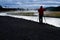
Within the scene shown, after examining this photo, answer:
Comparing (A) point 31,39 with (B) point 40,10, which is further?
(B) point 40,10

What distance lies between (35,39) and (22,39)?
0.62m

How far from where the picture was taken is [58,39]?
9.02 metres

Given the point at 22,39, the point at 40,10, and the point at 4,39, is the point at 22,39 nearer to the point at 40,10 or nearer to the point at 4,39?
the point at 4,39

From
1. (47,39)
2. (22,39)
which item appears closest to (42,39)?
(47,39)

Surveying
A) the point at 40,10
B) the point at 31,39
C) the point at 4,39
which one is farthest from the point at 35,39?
the point at 40,10

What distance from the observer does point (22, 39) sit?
896cm

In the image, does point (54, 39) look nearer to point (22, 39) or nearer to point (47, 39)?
point (47, 39)

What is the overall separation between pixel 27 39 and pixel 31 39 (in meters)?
0.20

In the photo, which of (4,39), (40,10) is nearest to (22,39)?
(4,39)

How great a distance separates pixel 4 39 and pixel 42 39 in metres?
1.84

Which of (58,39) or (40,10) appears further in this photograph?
(40,10)

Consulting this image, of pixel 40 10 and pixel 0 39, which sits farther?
pixel 40 10

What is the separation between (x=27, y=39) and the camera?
894cm

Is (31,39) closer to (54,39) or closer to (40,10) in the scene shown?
(54,39)
